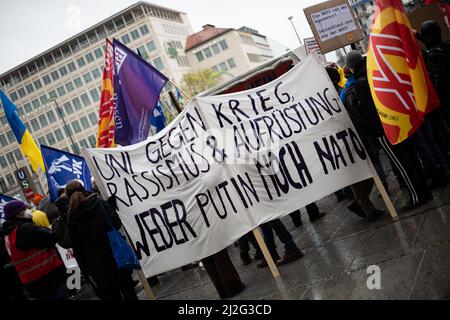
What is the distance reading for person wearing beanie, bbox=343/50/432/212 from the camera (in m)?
5.29

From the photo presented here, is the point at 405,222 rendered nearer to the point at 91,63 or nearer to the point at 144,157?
the point at 144,157

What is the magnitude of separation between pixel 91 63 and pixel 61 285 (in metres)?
80.7

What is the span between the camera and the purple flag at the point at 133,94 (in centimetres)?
609

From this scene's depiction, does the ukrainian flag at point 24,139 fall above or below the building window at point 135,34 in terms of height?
below

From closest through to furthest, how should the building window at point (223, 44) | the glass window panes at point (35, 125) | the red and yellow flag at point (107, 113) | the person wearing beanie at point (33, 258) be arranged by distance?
the person wearing beanie at point (33, 258) < the red and yellow flag at point (107, 113) < the glass window panes at point (35, 125) < the building window at point (223, 44)

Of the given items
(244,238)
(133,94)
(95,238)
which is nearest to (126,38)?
(133,94)

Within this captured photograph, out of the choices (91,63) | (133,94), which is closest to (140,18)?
(91,63)

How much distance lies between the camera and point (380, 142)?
5504 millimetres

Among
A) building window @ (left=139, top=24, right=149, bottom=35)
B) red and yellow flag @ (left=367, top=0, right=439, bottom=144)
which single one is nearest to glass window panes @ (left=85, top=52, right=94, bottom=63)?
building window @ (left=139, top=24, right=149, bottom=35)

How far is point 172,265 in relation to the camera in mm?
5277

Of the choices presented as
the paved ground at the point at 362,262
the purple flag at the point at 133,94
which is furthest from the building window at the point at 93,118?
the paved ground at the point at 362,262

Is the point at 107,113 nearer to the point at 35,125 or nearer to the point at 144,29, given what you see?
the point at 144,29

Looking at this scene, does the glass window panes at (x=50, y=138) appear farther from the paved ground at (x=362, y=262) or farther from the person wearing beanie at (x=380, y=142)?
the person wearing beanie at (x=380, y=142)

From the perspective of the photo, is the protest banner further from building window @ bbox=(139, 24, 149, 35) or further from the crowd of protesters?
building window @ bbox=(139, 24, 149, 35)
